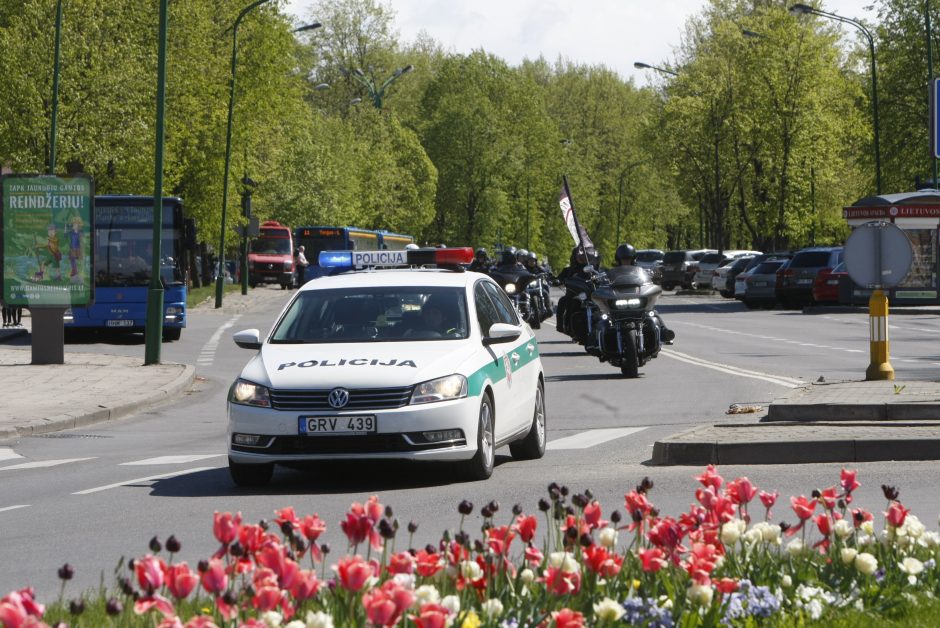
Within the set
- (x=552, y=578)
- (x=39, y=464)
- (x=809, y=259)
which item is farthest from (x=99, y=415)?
(x=809, y=259)

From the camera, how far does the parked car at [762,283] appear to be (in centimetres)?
5275

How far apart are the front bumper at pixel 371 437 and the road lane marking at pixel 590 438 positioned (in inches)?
122

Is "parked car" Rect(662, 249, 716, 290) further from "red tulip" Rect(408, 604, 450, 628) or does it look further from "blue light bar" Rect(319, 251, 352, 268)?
A: "red tulip" Rect(408, 604, 450, 628)

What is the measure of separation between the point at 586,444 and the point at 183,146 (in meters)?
43.7

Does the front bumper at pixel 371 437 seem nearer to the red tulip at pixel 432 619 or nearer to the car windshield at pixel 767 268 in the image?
the red tulip at pixel 432 619

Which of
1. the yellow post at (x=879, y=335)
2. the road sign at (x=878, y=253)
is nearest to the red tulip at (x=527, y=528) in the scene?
the road sign at (x=878, y=253)

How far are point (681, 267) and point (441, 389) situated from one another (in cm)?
6726

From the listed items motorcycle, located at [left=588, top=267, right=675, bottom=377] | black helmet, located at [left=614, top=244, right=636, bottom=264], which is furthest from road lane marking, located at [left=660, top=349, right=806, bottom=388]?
black helmet, located at [left=614, top=244, right=636, bottom=264]

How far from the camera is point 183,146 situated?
183 feet

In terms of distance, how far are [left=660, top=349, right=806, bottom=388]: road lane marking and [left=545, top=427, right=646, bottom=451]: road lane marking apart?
5.03 meters

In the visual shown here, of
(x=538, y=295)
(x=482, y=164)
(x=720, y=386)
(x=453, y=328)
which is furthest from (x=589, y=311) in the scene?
(x=482, y=164)

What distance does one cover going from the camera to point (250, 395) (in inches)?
426

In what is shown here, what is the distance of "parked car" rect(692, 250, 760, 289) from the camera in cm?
7119

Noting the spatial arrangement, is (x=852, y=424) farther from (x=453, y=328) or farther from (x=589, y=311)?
(x=589, y=311)
